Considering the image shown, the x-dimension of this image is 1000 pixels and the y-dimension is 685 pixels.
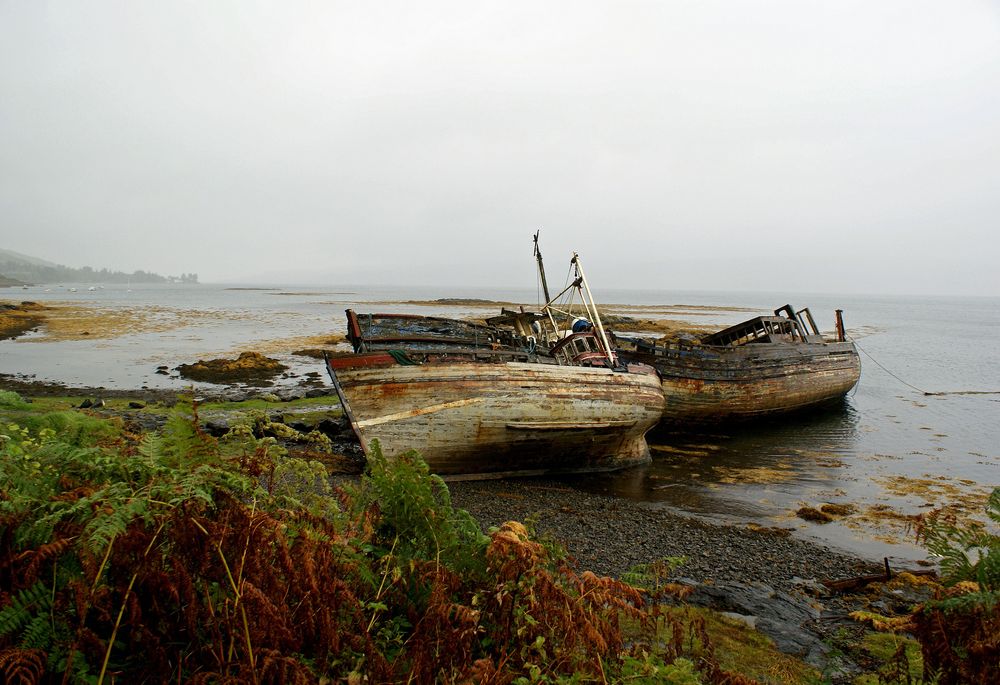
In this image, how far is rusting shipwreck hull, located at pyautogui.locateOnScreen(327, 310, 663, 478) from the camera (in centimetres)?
1051

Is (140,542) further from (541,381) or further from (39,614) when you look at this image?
(541,381)

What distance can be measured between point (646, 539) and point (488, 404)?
3.91 metres

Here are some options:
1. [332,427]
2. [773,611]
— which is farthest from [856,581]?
[332,427]

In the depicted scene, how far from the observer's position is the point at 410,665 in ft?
9.29

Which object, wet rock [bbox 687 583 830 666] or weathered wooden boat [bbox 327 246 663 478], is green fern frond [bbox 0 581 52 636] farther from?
weathered wooden boat [bbox 327 246 663 478]

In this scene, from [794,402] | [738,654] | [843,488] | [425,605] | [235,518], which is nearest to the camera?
[235,518]

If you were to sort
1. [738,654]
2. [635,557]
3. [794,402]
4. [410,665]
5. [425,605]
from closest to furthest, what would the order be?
1. [410,665]
2. [425,605]
3. [738,654]
4. [635,557]
5. [794,402]

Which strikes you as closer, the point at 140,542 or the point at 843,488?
the point at 140,542

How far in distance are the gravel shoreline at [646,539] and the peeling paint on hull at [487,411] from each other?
81 centimetres

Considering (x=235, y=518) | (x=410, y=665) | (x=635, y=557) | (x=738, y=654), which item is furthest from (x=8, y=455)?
(x=635, y=557)

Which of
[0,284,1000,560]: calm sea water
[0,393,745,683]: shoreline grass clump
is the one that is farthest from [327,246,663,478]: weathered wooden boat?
[0,393,745,683]: shoreline grass clump

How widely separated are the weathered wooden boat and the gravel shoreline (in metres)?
0.88

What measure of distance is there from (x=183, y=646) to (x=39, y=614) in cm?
58

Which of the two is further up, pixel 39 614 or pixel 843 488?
pixel 39 614
